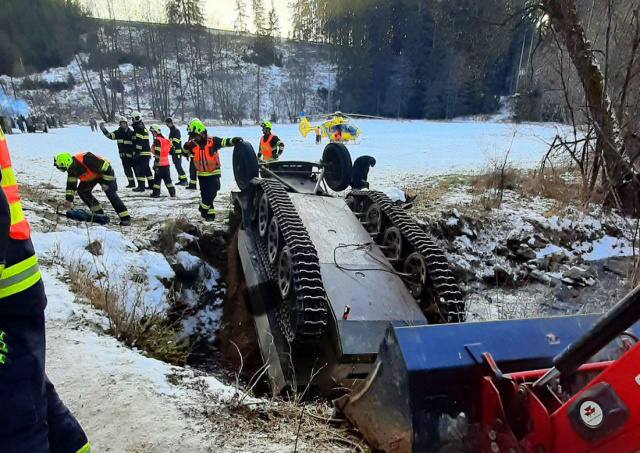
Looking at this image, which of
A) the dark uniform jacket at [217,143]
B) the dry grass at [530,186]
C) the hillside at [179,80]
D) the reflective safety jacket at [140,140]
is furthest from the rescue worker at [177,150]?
the hillside at [179,80]

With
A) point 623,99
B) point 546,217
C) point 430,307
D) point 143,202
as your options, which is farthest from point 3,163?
point 623,99

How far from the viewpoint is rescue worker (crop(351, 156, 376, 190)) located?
7.30 metres

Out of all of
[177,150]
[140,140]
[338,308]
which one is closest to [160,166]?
[140,140]

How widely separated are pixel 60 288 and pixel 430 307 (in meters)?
3.41

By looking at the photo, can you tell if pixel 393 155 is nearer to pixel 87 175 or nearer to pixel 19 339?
pixel 87 175

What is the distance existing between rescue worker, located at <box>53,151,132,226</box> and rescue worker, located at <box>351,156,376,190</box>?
3784 millimetres

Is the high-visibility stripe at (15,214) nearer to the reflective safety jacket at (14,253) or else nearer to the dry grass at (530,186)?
the reflective safety jacket at (14,253)

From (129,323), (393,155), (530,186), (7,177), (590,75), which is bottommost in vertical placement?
(393,155)

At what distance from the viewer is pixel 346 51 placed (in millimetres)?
48750

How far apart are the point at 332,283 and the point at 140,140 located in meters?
7.22

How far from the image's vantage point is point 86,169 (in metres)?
7.16

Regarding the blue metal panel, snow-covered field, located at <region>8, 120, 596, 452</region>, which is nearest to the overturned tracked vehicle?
snow-covered field, located at <region>8, 120, 596, 452</region>

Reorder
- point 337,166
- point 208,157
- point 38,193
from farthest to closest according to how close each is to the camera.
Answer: point 38,193, point 208,157, point 337,166

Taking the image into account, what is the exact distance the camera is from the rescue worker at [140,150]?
9773 millimetres
